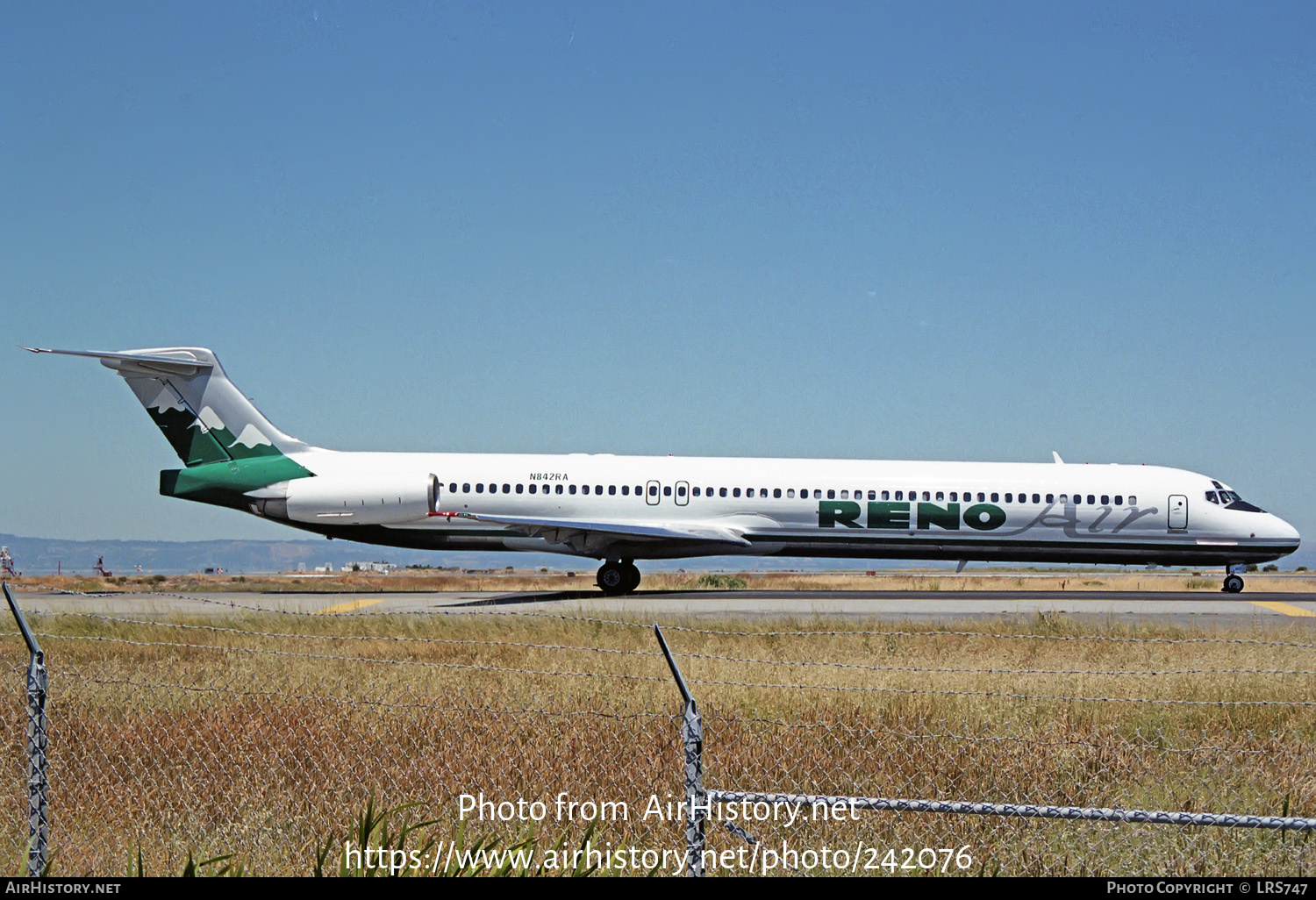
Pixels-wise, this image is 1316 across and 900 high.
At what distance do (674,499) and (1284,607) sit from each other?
13.0 metres

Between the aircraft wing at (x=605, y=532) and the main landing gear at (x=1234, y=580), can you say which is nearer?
the aircraft wing at (x=605, y=532)

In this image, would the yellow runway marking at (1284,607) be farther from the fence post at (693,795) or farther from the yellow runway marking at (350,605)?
the fence post at (693,795)

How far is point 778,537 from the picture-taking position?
2742cm

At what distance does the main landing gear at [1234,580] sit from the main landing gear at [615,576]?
1454cm

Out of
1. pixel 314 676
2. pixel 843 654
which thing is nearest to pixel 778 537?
pixel 843 654

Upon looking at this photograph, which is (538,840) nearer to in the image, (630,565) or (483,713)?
(483,713)

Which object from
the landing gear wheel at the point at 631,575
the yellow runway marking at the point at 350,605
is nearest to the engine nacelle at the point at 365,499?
the yellow runway marking at the point at 350,605

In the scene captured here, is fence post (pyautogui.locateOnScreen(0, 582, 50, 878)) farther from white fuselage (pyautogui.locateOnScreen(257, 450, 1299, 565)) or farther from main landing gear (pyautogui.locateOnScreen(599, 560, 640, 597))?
main landing gear (pyautogui.locateOnScreen(599, 560, 640, 597))

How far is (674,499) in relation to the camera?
27609 mm

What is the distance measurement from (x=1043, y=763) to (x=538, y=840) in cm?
385

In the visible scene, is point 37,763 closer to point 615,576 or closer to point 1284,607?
point 615,576

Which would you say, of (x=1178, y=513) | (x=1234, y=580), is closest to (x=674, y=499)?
(x=1178, y=513)

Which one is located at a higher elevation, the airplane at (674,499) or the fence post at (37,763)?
the airplane at (674,499)

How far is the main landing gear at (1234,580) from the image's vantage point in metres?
28.7
